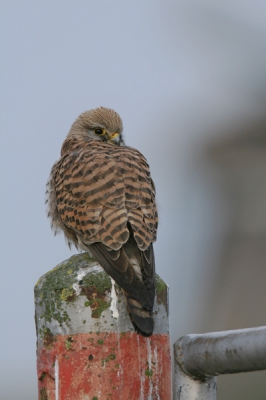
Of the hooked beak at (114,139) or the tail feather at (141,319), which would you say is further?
the hooked beak at (114,139)

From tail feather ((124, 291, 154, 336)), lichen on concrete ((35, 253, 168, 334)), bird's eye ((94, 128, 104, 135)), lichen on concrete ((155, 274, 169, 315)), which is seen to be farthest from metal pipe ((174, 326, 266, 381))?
bird's eye ((94, 128, 104, 135))

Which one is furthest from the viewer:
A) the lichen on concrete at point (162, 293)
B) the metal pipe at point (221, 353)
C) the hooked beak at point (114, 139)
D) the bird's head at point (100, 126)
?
the bird's head at point (100, 126)

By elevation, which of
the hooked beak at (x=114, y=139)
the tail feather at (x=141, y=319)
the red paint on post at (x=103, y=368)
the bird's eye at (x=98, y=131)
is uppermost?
the bird's eye at (x=98, y=131)

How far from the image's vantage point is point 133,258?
355 cm

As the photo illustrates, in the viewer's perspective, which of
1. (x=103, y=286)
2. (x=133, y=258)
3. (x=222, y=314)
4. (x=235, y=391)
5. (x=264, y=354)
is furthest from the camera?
(x=222, y=314)

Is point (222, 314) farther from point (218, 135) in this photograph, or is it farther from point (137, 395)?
point (137, 395)

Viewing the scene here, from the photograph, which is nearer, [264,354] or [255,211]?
[264,354]

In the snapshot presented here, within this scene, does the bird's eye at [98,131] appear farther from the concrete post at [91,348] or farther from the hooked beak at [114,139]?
the concrete post at [91,348]

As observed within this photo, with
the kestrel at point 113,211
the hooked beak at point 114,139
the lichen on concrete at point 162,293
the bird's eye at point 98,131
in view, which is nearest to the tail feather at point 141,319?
the kestrel at point 113,211

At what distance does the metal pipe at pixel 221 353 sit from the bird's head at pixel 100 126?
3.11m

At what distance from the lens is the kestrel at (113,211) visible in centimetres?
316

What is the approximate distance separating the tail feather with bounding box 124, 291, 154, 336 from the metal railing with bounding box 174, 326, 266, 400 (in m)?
0.28

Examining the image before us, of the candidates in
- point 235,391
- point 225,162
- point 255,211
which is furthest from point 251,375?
point 225,162

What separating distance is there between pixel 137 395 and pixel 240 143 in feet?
42.5
